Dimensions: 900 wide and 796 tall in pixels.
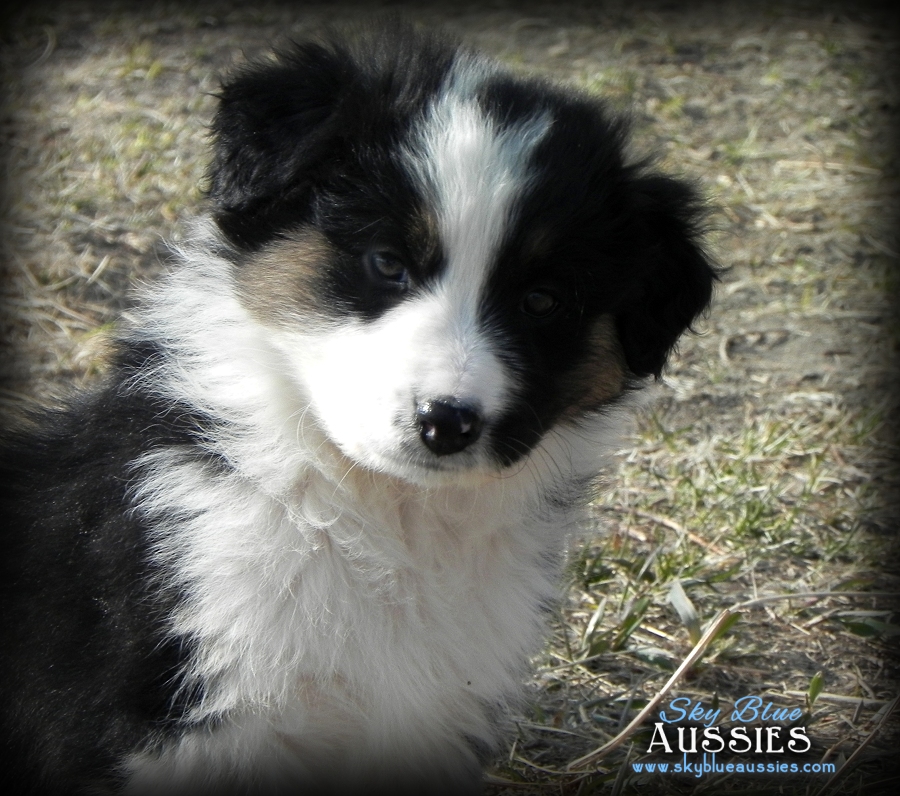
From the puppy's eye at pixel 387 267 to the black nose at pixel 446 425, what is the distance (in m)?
0.37

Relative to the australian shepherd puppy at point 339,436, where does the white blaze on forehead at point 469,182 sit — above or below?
above

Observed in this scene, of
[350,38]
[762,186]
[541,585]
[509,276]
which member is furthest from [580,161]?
[762,186]

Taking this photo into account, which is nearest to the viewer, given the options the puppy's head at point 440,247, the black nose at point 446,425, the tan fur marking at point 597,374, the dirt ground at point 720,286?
the black nose at point 446,425

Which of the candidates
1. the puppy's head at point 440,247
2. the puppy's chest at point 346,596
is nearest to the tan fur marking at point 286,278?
the puppy's head at point 440,247

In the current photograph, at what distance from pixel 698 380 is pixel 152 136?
337 centimetres

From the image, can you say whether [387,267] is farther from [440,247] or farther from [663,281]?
[663,281]

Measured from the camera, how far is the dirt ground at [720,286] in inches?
158

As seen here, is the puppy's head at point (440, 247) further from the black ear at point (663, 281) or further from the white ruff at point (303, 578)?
the white ruff at point (303, 578)

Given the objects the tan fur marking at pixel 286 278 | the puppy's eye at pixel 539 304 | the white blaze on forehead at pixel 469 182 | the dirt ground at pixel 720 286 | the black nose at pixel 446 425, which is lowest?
the dirt ground at pixel 720 286

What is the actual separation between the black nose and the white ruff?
0.59 ft

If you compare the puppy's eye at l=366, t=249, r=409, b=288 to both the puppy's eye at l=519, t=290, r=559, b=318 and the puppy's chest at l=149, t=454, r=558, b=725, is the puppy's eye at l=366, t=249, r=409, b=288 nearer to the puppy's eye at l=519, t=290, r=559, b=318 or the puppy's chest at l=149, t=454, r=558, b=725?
the puppy's eye at l=519, t=290, r=559, b=318

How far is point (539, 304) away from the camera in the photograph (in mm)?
2836

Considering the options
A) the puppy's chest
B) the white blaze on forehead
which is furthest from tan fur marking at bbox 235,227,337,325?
the puppy's chest

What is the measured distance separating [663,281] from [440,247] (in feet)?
2.45
